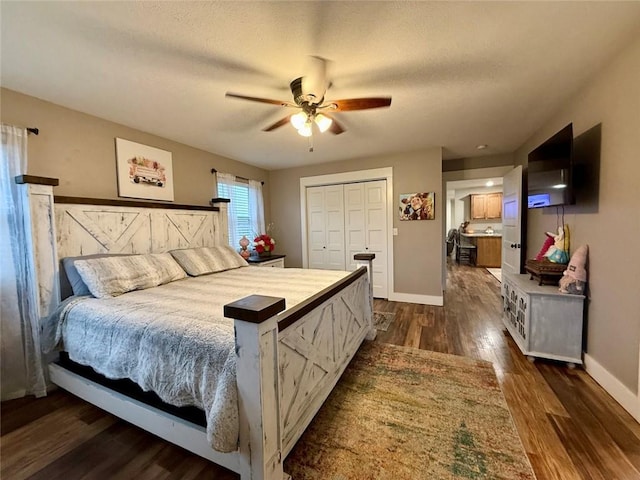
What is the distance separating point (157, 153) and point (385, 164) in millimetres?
3208

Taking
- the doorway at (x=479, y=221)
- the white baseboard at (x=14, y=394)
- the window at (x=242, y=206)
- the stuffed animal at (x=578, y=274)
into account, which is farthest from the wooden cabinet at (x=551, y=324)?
the doorway at (x=479, y=221)

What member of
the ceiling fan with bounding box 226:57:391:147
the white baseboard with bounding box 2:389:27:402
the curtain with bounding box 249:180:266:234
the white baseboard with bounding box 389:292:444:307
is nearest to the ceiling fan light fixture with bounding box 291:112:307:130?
the ceiling fan with bounding box 226:57:391:147

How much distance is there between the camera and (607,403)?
1.73m

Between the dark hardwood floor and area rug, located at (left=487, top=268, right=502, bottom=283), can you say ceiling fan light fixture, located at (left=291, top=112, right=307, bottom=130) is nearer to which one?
the dark hardwood floor

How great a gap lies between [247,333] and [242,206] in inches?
144

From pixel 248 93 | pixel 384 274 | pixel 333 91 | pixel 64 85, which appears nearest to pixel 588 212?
pixel 333 91

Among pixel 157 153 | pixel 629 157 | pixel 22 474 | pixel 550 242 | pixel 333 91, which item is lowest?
pixel 22 474

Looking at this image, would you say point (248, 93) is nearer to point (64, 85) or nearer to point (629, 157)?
point (64, 85)

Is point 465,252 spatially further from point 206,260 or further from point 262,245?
point 206,260

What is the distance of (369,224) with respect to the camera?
442cm

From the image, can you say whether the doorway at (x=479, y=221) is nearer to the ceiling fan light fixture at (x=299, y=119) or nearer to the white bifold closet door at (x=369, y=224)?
the white bifold closet door at (x=369, y=224)

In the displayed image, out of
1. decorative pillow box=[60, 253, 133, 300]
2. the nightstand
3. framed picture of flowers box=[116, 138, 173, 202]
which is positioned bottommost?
the nightstand

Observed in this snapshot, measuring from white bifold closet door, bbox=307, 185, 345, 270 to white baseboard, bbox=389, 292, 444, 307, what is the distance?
3.45 ft

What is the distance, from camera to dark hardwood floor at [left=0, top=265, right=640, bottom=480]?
132 centimetres
